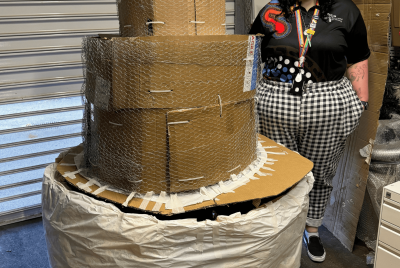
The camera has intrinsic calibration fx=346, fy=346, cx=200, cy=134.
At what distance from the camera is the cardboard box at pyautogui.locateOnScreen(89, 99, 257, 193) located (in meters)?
1.21

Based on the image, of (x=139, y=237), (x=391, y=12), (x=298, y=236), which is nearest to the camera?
(x=139, y=237)

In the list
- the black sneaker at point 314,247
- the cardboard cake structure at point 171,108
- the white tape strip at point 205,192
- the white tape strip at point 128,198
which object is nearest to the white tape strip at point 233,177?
the cardboard cake structure at point 171,108

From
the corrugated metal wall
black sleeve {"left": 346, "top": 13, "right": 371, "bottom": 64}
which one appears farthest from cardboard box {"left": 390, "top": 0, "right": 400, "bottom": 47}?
the corrugated metal wall

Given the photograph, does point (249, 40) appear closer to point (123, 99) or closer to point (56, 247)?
point (123, 99)

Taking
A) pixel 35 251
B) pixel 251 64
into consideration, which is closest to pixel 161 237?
pixel 251 64

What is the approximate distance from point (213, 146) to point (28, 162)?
1930 mm

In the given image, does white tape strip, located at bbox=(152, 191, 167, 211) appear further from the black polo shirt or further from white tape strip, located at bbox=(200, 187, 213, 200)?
the black polo shirt

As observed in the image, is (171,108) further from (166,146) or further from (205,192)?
(205,192)

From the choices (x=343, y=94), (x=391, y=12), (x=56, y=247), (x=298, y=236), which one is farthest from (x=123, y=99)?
(x=391, y=12)

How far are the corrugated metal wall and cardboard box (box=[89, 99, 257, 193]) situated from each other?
1.41m

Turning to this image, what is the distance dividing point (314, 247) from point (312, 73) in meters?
1.11

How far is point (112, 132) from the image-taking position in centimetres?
127

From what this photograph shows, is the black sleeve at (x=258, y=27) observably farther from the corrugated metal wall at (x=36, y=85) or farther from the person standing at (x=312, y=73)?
the corrugated metal wall at (x=36, y=85)

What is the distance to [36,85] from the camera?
2506mm
